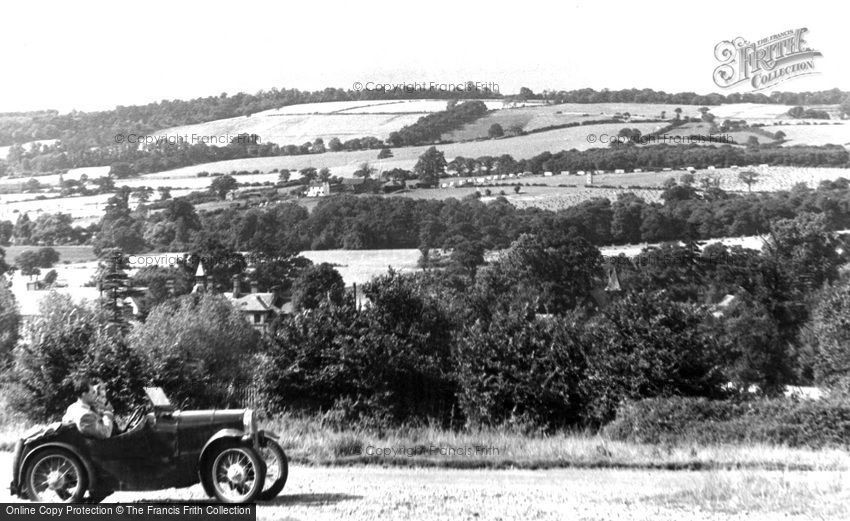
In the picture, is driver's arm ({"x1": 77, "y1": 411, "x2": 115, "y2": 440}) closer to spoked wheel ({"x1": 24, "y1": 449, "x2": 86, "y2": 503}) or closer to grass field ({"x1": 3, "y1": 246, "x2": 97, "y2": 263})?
spoked wheel ({"x1": 24, "y1": 449, "x2": 86, "y2": 503})

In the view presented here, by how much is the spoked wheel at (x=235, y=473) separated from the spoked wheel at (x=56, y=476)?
3.91 ft

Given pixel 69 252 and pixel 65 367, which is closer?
pixel 65 367

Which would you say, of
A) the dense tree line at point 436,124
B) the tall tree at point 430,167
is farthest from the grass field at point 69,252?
the dense tree line at point 436,124

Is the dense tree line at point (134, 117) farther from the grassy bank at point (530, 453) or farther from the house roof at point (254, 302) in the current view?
the grassy bank at point (530, 453)

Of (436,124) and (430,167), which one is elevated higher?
(436,124)

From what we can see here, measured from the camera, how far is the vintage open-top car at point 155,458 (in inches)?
298

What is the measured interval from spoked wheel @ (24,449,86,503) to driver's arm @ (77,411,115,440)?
0.85ft

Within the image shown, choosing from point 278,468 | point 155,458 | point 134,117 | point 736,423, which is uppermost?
point 134,117

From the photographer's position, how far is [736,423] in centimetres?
1195

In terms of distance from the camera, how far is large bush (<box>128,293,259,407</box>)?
13273 millimetres

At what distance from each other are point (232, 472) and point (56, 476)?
158 cm

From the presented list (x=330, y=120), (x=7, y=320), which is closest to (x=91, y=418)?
(x=7, y=320)

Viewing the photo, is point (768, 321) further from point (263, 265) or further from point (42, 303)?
point (42, 303)

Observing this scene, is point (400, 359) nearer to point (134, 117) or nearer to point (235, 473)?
point (235, 473)
